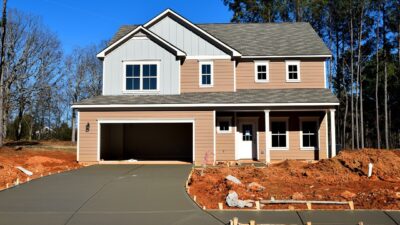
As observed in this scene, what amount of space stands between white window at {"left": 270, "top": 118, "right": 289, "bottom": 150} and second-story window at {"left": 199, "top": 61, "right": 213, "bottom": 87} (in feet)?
13.5

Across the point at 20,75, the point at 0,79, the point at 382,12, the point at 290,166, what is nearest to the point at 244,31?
the point at 290,166

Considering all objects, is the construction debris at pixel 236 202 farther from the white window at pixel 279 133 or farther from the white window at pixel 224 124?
the white window at pixel 279 133

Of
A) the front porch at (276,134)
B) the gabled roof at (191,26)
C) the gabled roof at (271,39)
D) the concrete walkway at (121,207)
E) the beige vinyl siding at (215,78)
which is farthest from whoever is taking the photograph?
the gabled roof at (271,39)

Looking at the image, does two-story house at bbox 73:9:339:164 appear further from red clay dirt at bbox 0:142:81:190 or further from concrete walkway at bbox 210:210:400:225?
concrete walkway at bbox 210:210:400:225

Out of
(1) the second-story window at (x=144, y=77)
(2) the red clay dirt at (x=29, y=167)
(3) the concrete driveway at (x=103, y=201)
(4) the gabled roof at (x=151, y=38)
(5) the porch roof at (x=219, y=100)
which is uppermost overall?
(4) the gabled roof at (x=151, y=38)

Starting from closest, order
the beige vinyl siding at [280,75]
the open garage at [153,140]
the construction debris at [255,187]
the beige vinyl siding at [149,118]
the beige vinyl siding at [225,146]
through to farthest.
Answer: the construction debris at [255,187] → the beige vinyl siding at [149,118] → the beige vinyl siding at [225,146] → the beige vinyl siding at [280,75] → the open garage at [153,140]

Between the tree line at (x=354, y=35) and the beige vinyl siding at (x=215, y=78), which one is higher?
the tree line at (x=354, y=35)

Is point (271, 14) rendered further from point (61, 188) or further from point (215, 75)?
point (61, 188)

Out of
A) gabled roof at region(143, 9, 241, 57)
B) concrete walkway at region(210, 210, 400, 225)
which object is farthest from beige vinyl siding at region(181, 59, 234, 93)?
concrete walkway at region(210, 210, 400, 225)

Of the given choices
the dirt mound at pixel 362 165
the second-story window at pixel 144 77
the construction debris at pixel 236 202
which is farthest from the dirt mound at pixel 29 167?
the dirt mound at pixel 362 165

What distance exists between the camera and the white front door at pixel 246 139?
73.4ft

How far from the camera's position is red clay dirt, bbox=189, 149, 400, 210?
440 inches

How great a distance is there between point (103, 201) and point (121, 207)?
92 cm

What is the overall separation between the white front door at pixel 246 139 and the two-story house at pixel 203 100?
0.18 ft
